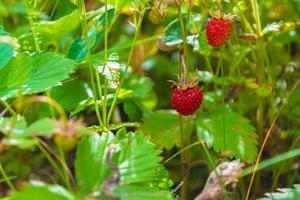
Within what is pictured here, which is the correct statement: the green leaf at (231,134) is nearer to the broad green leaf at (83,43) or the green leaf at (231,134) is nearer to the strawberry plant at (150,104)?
the strawberry plant at (150,104)

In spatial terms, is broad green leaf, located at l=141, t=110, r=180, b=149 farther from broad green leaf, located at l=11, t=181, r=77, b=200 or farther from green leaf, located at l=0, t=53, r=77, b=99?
broad green leaf, located at l=11, t=181, r=77, b=200

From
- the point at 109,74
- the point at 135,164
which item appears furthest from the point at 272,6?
the point at 135,164

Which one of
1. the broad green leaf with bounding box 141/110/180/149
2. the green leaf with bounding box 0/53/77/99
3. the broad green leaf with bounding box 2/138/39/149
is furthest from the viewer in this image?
the broad green leaf with bounding box 141/110/180/149

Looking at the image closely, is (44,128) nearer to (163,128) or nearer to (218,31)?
(218,31)

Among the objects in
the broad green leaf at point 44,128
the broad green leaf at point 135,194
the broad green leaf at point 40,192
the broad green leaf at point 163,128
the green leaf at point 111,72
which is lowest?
the broad green leaf at point 163,128

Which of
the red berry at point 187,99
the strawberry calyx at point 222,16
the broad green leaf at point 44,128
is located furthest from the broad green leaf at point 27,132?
the strawberry calyx at point 222,16

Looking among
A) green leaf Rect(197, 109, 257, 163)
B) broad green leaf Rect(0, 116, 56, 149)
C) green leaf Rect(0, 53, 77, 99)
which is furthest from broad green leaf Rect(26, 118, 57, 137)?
green leaf Rect(197, 109, 257, 163)

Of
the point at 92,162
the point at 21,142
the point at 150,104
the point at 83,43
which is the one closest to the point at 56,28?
the point at 83,43
